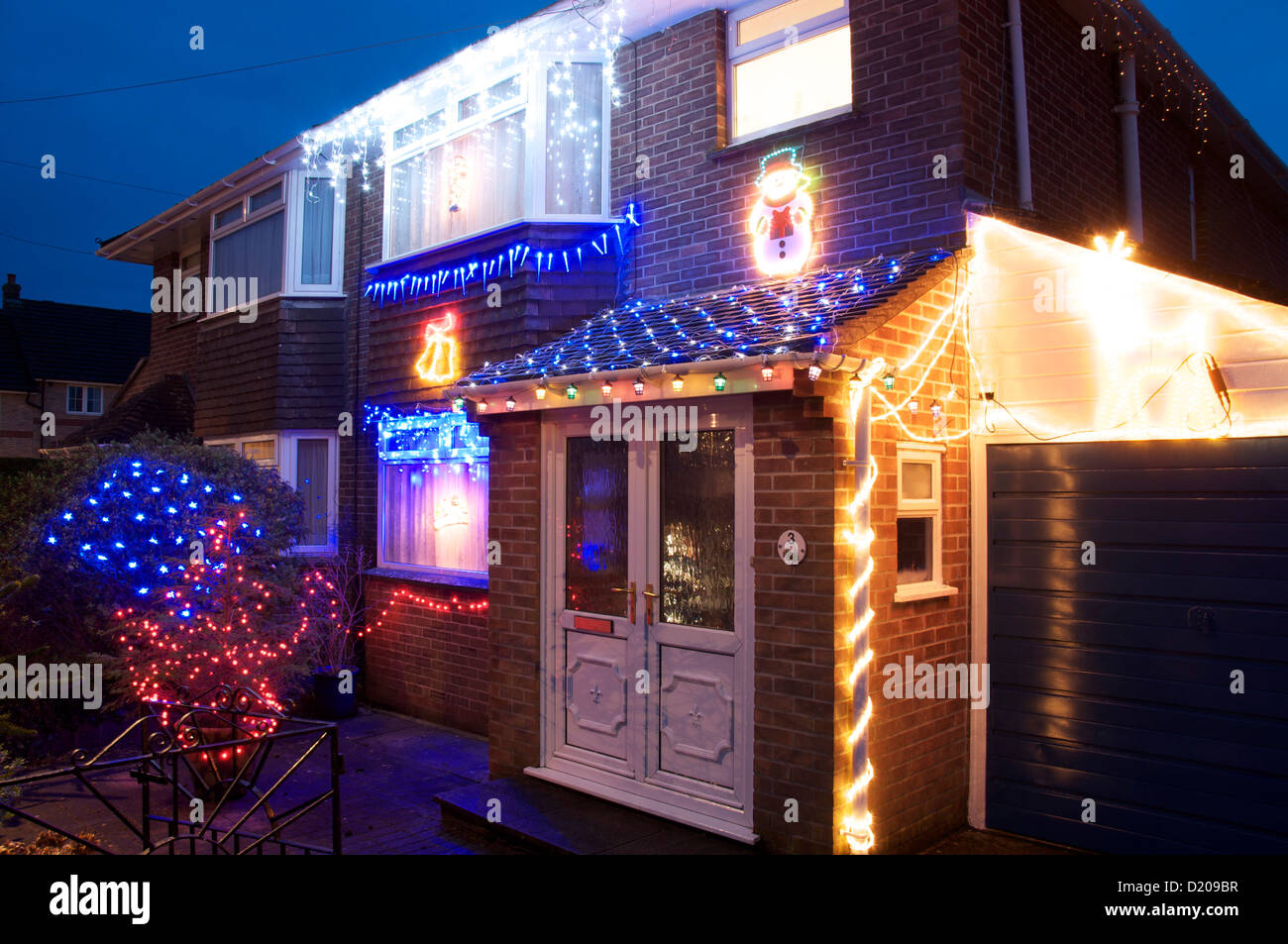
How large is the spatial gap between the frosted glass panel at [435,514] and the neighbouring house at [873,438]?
1.88ft

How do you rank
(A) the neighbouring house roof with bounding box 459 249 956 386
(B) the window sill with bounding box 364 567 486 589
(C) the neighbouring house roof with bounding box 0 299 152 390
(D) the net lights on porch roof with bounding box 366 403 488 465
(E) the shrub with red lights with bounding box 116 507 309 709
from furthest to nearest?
(C) the neighbouring house roof with bounding box 0 299 152 390 < (D) the net lights on porch roof with bounding box 366 403 488 465 < (B) the window sill with bounding box 364 567 486 589 < (E) the shrub with red lights with bounding box 116 507 309 709 < (A) the neighbouring house roof with bounding box 459 249 956 386

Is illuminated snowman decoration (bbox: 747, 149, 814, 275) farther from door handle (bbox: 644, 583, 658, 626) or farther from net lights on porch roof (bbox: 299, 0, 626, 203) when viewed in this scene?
door handle (bbox: 644, 583, 658, 626)

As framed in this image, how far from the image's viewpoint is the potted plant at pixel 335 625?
926cm

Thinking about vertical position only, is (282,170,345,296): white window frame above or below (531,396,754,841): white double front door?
above

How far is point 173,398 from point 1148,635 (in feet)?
43.2

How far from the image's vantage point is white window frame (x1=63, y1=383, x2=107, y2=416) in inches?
1140

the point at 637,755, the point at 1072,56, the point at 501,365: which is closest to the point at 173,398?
the point at 501,365

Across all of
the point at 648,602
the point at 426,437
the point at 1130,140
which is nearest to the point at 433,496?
the point at 426,437

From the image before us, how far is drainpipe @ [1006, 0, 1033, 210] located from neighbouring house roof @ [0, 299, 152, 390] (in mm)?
29016

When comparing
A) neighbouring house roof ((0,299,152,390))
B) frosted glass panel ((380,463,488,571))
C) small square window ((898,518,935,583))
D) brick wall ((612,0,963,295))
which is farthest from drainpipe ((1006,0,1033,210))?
neighbouring house roof ((0,299,152,390))

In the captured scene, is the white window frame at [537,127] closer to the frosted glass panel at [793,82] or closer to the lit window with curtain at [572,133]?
the lit window with curtain at [572,133]

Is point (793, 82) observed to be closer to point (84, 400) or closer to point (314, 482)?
point (314, 482)

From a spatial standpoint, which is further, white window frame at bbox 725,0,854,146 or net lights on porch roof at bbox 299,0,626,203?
net lights on porch roof at bbox 299,0,626,203

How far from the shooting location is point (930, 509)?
5633mm
